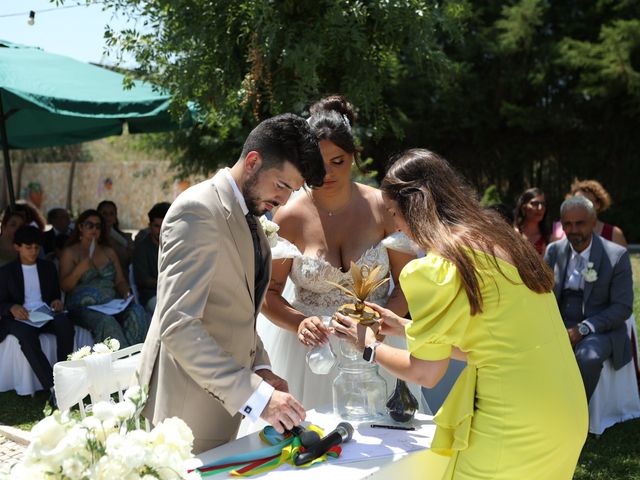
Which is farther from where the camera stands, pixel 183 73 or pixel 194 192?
pixel 183 73

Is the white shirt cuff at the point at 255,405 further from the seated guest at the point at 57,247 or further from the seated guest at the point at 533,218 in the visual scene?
the seated guest at the point at 57,247

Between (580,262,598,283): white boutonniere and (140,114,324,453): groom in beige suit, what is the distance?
3511 mm

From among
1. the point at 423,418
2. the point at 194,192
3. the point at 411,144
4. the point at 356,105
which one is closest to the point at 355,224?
the point at 423,418

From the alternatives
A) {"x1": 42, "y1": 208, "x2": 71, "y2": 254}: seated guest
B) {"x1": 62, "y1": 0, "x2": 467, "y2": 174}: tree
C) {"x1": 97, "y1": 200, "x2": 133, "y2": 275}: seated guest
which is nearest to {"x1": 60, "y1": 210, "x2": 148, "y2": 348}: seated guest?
{"x1": 97, "y1": 200, "x2": 133, "y2": 275}: seated guest

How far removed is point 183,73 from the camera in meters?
5.64

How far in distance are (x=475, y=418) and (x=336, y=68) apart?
399 centimetres

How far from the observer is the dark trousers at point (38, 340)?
250 inches

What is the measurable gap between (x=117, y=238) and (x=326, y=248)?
18.8ft

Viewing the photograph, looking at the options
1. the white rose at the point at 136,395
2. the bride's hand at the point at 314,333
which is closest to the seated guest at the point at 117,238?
the bride's hand at the point at 314,333

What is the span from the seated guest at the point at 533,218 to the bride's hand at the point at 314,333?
190 inches

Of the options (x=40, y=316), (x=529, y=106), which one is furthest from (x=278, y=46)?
(x=529, y=106)

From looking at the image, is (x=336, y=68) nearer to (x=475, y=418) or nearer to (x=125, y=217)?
(x=475, y=418)

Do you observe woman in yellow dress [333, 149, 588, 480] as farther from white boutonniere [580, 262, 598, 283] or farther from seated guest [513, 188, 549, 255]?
seated guest [513, 188, 549, 255]

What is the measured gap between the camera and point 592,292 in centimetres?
543
